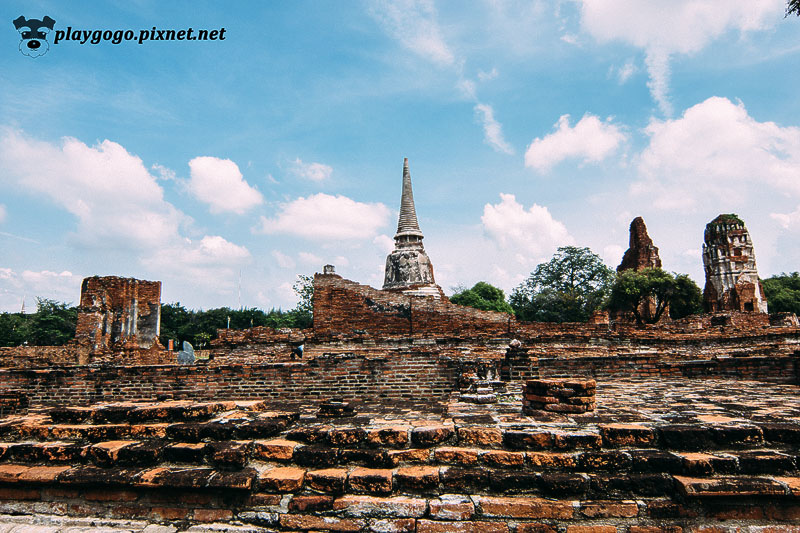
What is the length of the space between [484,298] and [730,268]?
18652mm

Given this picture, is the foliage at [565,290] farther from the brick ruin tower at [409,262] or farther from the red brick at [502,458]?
the red brick at [502,458]

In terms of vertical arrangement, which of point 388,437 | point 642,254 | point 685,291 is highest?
point 642,254

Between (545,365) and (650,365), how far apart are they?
149 cm

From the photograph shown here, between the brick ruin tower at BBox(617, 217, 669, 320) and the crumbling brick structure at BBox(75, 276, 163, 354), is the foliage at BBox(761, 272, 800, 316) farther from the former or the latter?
the crumbling brick structure at BBox(75, 276, 163, 354)

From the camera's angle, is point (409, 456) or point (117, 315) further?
point (117, 315)

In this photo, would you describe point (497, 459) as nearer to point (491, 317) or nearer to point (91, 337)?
point (491, 317)

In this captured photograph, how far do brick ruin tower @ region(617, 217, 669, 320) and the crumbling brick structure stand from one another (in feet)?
82.4

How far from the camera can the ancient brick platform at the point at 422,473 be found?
2041mm

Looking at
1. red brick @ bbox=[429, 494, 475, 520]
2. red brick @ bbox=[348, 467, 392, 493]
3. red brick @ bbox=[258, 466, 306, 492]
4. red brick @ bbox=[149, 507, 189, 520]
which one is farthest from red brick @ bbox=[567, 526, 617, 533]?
red brick @ bbox=[149, 507, 189, 520]

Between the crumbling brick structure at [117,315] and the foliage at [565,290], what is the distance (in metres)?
29.2

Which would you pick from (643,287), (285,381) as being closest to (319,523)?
(285,381)

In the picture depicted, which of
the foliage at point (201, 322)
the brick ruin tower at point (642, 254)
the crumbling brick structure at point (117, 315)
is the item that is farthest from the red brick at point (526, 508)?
the foliage at point (201, 322)

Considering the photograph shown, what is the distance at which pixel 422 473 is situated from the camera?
86.3 inches

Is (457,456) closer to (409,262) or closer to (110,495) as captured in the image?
(110,495)
